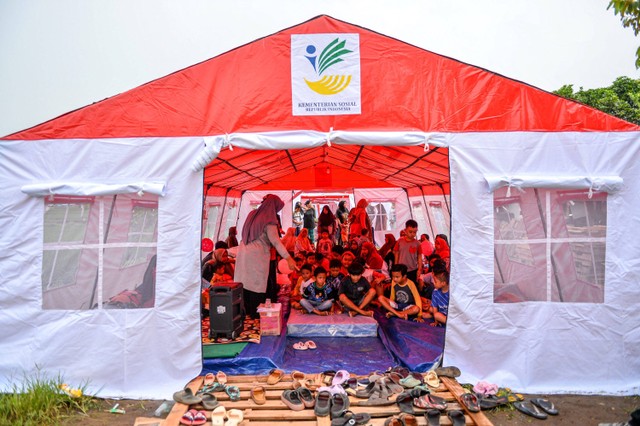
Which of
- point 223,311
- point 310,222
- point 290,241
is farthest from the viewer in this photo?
point 310,222

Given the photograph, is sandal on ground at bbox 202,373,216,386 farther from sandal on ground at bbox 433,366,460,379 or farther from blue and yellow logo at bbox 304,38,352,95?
blue and yellow logo at bbox 304,38,352,95

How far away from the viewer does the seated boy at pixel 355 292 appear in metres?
6.51

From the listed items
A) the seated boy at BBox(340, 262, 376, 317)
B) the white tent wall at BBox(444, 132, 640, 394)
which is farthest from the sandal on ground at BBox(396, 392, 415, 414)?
the seated boy at BBox(340, 262, 376, 317)

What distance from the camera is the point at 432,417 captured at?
3.81 m

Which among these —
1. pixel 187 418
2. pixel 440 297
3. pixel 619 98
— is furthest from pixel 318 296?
pixel 619 98

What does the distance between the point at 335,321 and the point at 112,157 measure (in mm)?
3770

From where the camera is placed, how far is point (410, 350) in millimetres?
5195

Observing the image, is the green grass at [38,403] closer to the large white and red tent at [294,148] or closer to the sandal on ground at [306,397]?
the large white and red tent at [294,148]

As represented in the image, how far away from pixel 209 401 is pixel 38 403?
1.74 metres

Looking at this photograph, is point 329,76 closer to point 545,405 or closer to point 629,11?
point 629,11

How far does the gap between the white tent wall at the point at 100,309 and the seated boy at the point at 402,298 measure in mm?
3074

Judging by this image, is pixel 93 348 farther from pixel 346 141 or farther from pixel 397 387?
pixel 346 141

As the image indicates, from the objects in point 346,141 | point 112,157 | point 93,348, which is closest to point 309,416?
point 93,348

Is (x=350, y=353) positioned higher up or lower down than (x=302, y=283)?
lower down
